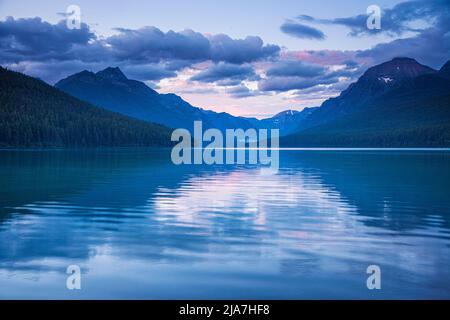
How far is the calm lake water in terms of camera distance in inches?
611

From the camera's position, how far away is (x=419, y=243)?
2212 cm

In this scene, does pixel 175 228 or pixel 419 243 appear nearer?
pixel 419 243

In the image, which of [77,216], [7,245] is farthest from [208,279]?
[77,216]

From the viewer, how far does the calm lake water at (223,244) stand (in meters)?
15.5

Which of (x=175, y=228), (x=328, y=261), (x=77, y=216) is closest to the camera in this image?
(x=328, y=261)

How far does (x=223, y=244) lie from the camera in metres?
22.1

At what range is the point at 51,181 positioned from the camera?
54.0 metres

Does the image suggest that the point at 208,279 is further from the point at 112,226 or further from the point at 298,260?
the point at 112,226
